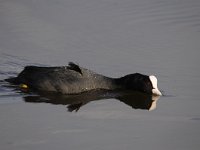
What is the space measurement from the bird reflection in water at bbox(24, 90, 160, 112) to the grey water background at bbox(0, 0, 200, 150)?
0.58 feet

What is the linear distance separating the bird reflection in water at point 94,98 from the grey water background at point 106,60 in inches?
7.0

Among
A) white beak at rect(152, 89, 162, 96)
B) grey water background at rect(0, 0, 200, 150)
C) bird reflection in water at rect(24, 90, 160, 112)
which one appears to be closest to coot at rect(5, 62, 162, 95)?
white beak at rect(152, 89, 162, 96)

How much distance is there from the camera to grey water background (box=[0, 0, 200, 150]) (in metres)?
8.01

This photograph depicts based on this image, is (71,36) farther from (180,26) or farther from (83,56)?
(180,26)

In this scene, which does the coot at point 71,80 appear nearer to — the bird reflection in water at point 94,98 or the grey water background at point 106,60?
the bird reflection in water at point 94,98

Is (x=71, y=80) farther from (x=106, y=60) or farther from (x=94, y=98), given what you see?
(x=106, y=60)

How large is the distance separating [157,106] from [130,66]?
5.11 feet

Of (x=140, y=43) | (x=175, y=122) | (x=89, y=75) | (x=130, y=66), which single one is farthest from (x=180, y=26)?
(x=175, y=122)

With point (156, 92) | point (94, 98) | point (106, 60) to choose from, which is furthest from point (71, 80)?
point (156, 92)

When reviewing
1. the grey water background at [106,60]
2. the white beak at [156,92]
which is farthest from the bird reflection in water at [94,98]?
the grey water background at [106,60]

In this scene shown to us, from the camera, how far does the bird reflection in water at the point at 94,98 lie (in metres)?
9.64

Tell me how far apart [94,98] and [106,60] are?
49.0 inches

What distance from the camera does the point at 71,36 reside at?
12117 mm

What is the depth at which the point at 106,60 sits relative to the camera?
36.4 ft
